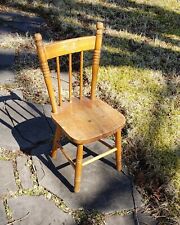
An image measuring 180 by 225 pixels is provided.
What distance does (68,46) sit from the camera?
336 cm

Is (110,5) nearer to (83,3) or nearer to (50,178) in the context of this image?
(83,3)

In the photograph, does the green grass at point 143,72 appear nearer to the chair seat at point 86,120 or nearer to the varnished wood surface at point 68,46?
the chair seat at point 86,120

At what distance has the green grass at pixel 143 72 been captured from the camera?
13.0ft

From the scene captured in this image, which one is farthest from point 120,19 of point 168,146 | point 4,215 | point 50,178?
point 4,215

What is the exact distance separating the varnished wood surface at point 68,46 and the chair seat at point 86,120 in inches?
22.1

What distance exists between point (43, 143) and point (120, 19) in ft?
11.6

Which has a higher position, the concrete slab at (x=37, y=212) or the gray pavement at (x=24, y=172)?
the gray pavement at (x=24, y=172)

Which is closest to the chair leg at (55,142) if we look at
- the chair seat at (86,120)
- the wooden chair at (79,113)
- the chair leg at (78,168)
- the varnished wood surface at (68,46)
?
the wooden chair at (79,113)

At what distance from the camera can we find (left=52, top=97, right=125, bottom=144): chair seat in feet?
10.8

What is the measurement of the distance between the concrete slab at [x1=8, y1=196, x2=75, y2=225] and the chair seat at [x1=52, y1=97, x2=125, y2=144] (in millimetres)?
702

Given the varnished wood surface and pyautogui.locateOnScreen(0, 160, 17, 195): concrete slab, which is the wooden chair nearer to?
the varnished wood surface

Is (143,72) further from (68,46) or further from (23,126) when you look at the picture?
(68,46)

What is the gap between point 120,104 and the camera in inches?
187

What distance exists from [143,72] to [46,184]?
8.11ft
